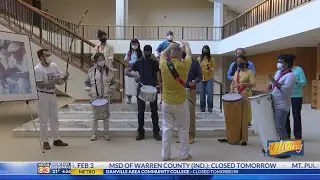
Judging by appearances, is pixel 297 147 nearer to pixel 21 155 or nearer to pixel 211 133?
pixel 211 133

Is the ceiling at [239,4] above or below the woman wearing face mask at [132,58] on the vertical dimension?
above

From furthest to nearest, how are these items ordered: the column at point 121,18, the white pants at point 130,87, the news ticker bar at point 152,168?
the column at point 121,18 < the white pants at point 130,87 < the news ticker bar at point 152,168

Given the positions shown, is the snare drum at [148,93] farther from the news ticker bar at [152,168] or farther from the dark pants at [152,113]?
the news ticker bar at [152,168]

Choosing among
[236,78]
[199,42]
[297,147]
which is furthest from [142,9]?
[297,147]

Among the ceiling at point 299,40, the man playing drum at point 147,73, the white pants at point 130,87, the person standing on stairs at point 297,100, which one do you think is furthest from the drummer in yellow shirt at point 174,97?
the ceiling at point 299,40

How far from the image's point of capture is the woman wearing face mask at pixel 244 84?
520cm

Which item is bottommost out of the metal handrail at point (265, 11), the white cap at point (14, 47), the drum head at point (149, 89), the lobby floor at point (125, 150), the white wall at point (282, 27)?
the lobby floor at point (125, 150)

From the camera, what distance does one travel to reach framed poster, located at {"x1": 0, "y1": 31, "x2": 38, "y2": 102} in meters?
3.97

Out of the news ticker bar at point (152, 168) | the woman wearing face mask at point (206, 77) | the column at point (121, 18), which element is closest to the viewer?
the news ticker bar at point (152, 168)

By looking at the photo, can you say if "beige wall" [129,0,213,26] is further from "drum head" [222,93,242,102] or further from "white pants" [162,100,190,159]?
"white pants" [162,100,190,159]

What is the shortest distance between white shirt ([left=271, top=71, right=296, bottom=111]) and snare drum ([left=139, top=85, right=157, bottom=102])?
1.63m

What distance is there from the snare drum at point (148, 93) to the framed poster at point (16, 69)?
1.51 meters

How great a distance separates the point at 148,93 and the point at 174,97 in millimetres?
1175

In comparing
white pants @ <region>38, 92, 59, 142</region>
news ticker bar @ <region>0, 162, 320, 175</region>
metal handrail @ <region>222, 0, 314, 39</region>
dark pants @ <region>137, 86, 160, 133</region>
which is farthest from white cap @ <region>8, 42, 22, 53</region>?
metal handrail @ <region>222, 0, 314, 39</region>
